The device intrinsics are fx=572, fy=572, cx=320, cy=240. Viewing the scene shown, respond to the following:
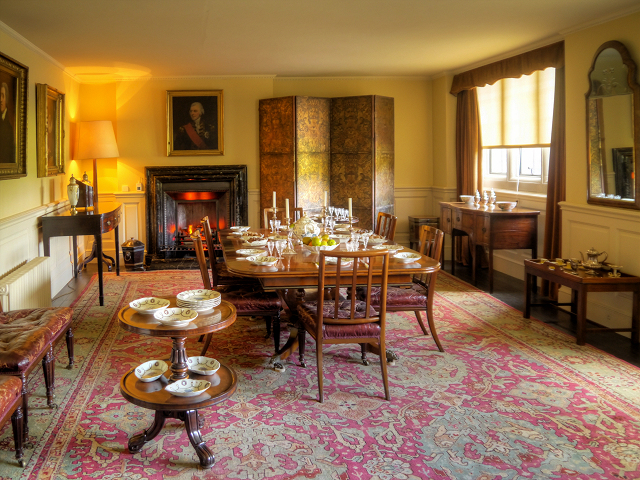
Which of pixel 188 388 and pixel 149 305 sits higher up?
pixel 149 305

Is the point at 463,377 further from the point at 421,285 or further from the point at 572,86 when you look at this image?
the point at 572,86

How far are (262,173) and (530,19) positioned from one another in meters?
4.30

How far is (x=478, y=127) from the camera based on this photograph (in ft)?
25.1

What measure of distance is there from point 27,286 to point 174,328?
2350 mm

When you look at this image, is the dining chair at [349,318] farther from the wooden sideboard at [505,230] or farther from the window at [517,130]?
the window at [517,130]

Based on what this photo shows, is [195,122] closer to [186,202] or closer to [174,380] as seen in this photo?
[186,202]

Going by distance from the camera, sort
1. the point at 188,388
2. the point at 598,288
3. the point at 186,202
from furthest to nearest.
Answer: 1. the point at 186,202
2. the point at 598,288
3. the point at 188,388

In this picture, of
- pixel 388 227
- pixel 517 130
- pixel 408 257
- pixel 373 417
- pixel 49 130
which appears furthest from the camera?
pixel 517 130

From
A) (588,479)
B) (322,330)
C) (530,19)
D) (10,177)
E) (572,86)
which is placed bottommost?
(588,479)

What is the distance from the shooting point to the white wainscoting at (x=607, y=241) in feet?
15.3

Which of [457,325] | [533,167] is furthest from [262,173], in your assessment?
[457,325]

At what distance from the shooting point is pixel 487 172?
26.0ft

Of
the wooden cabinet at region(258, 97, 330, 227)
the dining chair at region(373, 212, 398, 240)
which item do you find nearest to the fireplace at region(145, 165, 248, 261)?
the wooden cabinet at region(258, 97, 330, 227)

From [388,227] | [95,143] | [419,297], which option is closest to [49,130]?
[95,143]
